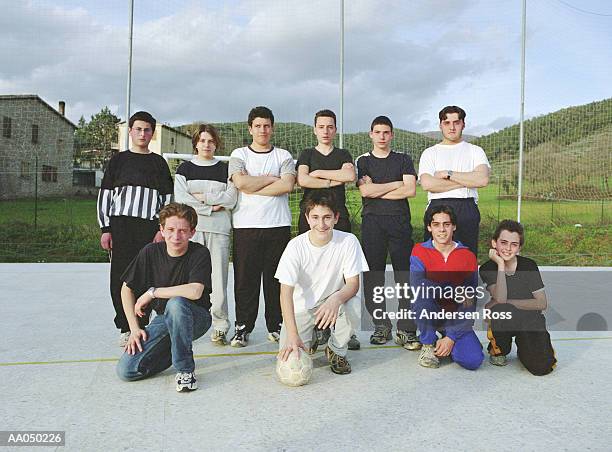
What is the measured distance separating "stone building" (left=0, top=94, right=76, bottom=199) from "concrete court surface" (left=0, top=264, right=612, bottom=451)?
5.57 metres

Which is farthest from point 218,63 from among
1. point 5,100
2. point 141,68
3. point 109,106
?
point 5,100

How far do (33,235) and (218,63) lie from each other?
14.8 ft

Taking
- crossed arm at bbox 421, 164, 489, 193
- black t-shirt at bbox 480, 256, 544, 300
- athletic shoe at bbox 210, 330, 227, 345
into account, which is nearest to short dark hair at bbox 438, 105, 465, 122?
crossed arm at bbox 421, 164, 489, 193

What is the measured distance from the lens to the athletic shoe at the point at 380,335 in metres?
3.78

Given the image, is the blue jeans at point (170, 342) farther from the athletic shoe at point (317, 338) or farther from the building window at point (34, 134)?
the building window at point (34, 134)

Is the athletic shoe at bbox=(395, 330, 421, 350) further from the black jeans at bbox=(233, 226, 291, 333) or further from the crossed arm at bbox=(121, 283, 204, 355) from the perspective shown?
the crossed arm at bbox=(121, 283, 204, 355)

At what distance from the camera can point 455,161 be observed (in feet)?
12.5

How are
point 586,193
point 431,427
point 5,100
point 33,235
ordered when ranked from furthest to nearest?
point 586,193
point 33,235
point 5,100
point 431,427

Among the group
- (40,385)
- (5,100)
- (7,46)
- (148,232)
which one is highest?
(7,46)

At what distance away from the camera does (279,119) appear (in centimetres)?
711

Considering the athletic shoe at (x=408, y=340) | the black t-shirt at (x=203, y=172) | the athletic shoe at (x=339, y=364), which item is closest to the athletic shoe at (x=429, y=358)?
the athletic shoe at (x=408, y=340)

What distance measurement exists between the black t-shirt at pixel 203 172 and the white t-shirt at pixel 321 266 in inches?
33.9

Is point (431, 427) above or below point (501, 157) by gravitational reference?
below

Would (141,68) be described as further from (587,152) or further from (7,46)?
(587,152)
